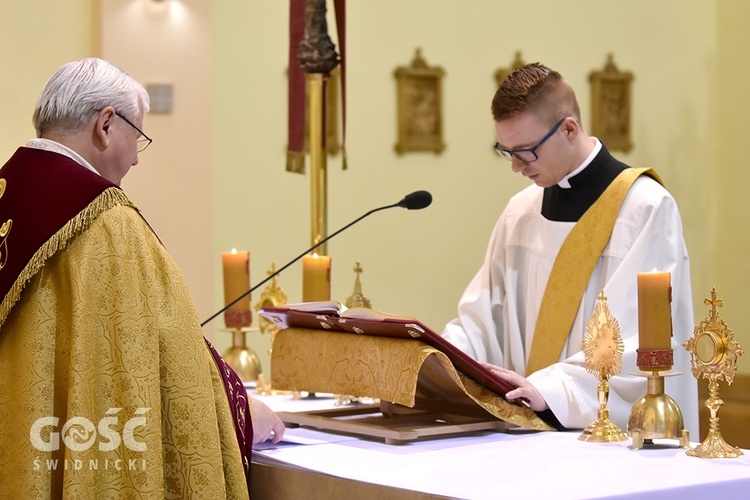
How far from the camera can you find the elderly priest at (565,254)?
3.55 meters

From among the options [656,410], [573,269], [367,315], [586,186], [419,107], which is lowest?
[656,410]

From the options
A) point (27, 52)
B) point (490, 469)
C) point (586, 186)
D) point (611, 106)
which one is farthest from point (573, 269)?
point (611, 106)

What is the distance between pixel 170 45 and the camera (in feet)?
21.1

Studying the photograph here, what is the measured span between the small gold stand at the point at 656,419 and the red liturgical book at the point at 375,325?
1.32ft

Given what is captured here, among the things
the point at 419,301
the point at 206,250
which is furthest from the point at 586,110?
the point at 206,250

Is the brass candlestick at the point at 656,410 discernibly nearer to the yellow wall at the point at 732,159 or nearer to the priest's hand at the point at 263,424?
the priest's hand at the point at 263,424

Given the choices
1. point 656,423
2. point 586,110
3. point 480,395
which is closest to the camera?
point 656,423

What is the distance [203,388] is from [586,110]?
6.13m

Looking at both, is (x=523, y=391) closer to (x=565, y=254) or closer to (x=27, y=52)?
(x=565, y=254)

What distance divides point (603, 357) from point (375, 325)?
Answer: 606 mm

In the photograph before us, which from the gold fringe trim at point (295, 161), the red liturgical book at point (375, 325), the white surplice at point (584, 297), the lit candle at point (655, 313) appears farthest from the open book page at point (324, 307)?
the gold fringe trim at point (295, 161)

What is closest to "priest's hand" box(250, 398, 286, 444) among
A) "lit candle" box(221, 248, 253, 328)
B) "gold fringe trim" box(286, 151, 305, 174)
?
"lit candle" box(221, 248, 253, 328)

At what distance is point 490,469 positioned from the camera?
267cm

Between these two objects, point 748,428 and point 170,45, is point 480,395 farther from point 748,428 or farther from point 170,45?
point 170,45
